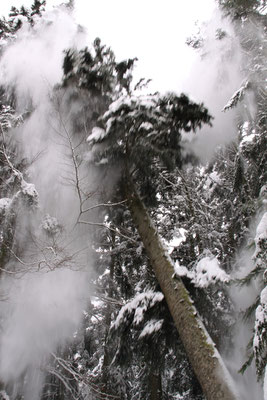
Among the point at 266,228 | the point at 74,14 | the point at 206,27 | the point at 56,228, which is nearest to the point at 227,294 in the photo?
the point at 266,228

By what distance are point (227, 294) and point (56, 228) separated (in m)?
4.06

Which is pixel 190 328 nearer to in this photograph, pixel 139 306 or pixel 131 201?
pixel 139 306

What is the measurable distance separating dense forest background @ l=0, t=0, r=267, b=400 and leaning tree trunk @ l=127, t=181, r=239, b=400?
18mm

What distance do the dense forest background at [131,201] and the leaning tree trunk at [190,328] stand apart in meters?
0.02

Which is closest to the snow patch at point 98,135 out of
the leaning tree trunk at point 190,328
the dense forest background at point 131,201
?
the dense forest background at point 131,201

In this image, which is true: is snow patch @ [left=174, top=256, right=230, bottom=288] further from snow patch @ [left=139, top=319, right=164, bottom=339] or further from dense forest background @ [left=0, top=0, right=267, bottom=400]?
snow patch @ [left=139, top=319, right=164, bottom=339]

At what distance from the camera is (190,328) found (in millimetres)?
3725

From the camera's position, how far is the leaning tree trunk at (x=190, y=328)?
127 inches

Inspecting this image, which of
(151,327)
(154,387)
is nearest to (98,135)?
(151,327)

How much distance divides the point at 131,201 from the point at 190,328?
247cm

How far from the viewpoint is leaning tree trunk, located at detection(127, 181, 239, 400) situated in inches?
127

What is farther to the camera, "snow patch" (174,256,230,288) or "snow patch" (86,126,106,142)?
"snow patch" (86,126,106,142)

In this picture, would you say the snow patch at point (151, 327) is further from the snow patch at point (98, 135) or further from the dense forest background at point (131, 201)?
the snow patch at point (98, 135)

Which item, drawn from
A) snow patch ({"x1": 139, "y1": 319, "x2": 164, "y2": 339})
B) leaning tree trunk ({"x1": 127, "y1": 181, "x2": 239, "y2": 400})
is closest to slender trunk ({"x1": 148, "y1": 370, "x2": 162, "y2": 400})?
snow patch ({"x1": 139, "y1": 319, "x2": 164, "y2": 339})
